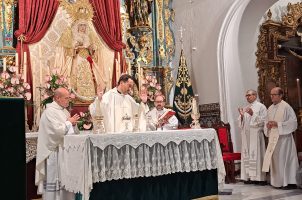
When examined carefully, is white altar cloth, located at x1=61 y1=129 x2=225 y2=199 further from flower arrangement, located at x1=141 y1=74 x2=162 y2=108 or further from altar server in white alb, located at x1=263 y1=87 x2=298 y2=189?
flower arrangement, located at x1=141 y1=74 x2=162 y2=108

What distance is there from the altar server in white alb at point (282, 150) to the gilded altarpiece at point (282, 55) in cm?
258

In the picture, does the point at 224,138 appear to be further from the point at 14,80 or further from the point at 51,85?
the point at 14,80

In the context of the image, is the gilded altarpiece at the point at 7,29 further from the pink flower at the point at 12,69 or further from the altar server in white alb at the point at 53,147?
the altar server in white alb at the point at 53,147

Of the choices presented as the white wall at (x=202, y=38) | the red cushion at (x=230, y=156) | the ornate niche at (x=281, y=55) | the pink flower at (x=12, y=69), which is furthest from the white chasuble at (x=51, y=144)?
the ornate niche at (x=281, y=55)

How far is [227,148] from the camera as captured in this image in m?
9.01

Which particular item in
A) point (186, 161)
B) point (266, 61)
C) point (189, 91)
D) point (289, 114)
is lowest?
point (186, 161)

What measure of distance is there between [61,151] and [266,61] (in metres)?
6.91

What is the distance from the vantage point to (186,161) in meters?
5.46

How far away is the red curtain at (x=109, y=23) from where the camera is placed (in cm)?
891

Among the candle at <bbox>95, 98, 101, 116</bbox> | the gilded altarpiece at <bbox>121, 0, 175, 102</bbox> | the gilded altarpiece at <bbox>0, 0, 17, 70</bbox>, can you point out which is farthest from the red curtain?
the candle at <bbox>95, 98, 101, 116</bbox>

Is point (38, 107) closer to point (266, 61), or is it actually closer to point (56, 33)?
point (56, 33)

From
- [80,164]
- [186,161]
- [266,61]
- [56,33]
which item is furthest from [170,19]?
[80,164]

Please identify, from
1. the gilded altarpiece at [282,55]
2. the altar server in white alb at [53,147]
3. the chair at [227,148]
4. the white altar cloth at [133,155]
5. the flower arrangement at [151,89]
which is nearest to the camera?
the white altar cloth at [133,155]

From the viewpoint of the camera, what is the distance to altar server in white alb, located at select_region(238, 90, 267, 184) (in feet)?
27.1
